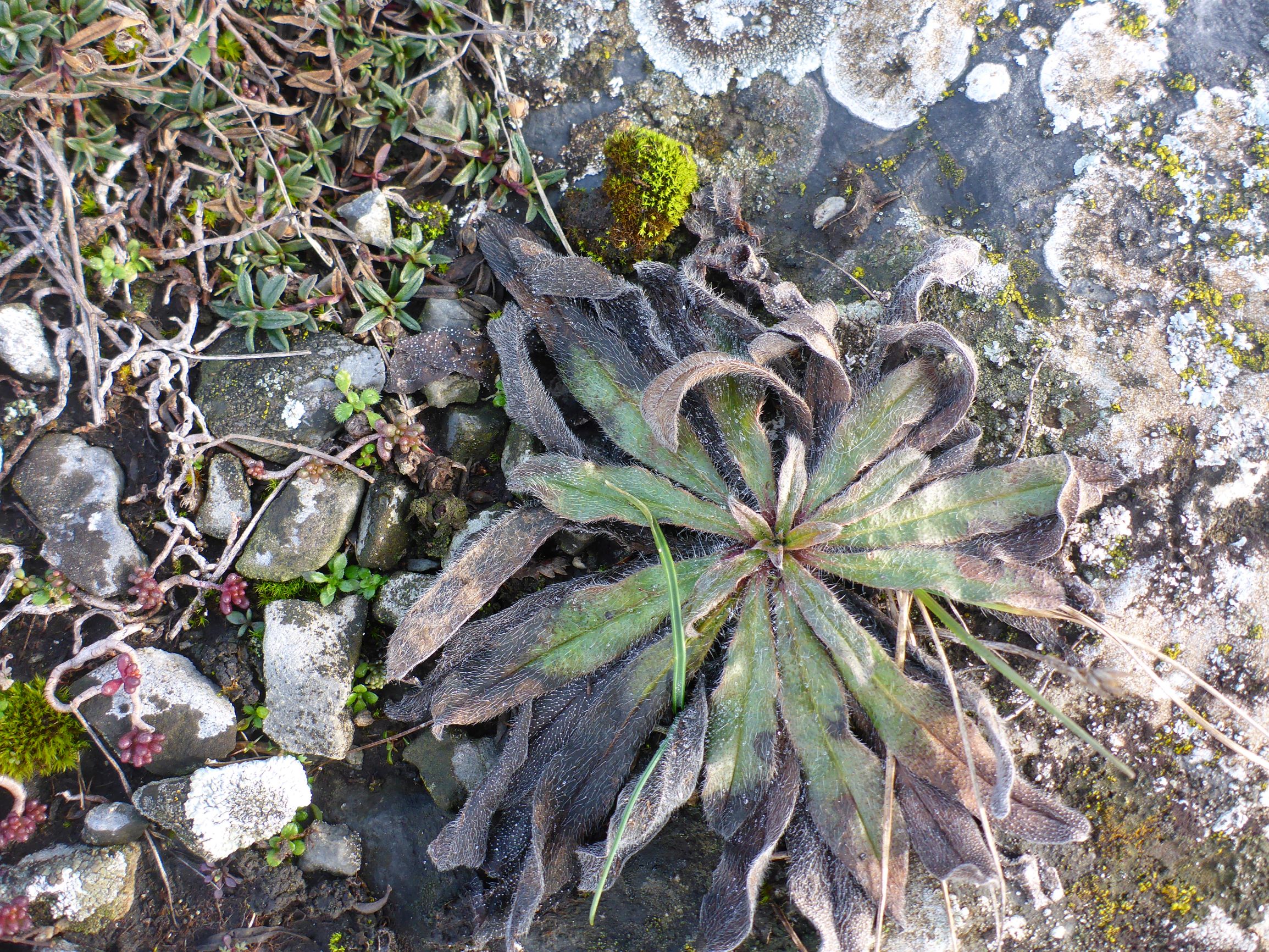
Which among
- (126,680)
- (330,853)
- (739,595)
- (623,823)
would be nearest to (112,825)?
(126,680)

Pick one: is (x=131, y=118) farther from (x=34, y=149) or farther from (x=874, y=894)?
(x=874, y=894)

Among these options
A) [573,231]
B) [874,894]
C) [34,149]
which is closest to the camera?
[874,894]

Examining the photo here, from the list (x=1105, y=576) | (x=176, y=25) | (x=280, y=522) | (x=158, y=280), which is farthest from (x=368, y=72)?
(x=1105, y=576)

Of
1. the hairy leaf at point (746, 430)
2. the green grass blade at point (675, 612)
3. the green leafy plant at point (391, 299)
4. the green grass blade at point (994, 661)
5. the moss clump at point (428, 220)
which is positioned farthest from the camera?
the moss clump at point (428, 220)

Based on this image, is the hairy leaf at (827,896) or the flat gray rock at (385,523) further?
the flat gray rock at (385,523)

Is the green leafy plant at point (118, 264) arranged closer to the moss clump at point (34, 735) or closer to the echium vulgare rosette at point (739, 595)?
the echium vulgare rosette at point (739, 595)

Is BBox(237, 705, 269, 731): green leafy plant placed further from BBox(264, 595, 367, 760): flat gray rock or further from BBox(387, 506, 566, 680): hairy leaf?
BBox(387, 506, 566, 680): hairy leaf

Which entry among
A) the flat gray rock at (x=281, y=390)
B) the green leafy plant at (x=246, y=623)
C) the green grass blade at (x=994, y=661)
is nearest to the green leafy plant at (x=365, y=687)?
the green leafy plant at (x=246, y=623)
